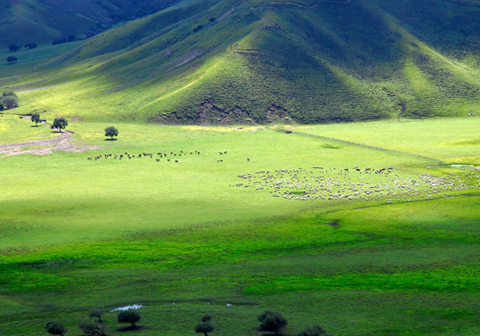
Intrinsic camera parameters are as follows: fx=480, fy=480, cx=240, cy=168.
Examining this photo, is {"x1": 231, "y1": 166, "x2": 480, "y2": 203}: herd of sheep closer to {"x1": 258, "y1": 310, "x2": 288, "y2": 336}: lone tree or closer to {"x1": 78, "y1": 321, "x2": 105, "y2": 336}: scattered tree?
{"x1": 258, "y1": 310, "x2": 288, "y2": 336}: lone tree

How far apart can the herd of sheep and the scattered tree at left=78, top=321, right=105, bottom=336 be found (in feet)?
150

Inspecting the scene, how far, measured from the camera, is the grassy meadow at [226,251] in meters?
42.6

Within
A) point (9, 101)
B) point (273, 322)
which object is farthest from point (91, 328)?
point (9, 101)

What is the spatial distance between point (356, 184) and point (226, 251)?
3852cm

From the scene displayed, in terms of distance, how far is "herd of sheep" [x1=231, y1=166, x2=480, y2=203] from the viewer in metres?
80.1

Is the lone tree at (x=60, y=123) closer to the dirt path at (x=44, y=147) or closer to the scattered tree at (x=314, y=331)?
the dirt path at (x=44, y=147)

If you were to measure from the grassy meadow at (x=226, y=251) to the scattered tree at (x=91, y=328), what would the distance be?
1397mm

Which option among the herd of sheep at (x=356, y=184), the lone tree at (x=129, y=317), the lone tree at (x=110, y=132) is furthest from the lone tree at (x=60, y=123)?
the lone tree at (x=129, y=317)

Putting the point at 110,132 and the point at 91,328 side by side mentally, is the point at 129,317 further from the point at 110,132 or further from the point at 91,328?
the point at 110,132

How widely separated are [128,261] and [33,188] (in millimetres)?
38963

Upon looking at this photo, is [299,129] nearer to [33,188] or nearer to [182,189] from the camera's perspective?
[182,189]

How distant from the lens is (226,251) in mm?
56812

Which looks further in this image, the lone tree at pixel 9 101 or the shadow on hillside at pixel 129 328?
the lone tree at pixel 9 101

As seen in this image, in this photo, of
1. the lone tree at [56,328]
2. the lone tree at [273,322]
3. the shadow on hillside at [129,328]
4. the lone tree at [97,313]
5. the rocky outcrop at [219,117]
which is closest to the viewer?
the lone tree at [56,328]
